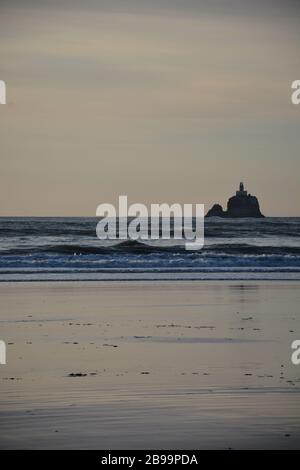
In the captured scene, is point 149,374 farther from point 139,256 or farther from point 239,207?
point 239,207

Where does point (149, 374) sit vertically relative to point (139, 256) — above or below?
below

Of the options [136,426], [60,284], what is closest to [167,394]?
[136,426]

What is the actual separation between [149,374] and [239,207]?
6072cm

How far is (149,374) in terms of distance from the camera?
32.5 ft

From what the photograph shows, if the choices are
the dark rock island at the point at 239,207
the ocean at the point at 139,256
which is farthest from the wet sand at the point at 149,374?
the dark rock island at the point at 239,207

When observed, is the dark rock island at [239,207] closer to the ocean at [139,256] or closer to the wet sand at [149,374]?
the ocean at [139,256]

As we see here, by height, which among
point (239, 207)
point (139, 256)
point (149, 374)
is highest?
point (239, 207)

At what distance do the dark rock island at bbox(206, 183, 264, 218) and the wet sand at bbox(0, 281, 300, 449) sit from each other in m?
51.9

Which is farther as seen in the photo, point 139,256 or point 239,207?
point 239,207

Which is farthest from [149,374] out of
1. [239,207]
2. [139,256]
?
[239,207]

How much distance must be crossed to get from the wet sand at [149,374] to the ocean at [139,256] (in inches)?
328

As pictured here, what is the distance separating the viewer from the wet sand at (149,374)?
295 inches
